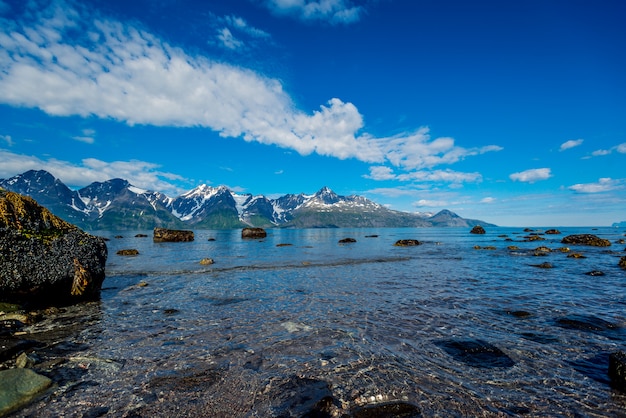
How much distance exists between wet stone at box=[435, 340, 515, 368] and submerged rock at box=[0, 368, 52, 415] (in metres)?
12.5

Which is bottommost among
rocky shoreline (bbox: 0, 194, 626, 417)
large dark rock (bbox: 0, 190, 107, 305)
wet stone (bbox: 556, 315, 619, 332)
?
rocky shoreline (bbox: 0, 194, 626, 417)

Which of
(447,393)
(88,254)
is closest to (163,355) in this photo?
(447,393)

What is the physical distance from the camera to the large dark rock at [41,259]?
1491 centimetres

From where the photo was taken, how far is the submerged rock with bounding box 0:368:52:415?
Answer: 6.88m

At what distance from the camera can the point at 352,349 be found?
10.6 meters

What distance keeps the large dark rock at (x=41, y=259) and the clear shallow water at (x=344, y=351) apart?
6.31ft

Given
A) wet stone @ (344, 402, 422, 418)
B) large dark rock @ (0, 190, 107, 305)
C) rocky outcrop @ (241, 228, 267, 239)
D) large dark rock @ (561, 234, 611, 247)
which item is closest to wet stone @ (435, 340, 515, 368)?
wet stone @ (344, 402, 422, 418)

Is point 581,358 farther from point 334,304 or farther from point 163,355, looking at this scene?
point 163,355

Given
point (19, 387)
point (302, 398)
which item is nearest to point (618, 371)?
point (302, 398)

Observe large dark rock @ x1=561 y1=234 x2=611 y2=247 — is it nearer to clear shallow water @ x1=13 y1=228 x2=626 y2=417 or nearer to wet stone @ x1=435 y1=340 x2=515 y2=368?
clear shallow water @ x1=13 y1=228 x2=626 y2=417

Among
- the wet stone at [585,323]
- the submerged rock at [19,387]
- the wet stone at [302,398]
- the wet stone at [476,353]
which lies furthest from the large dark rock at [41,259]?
the wet stone at [585,323]

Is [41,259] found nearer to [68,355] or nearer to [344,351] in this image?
[68,355]

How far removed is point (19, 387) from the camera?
742cm

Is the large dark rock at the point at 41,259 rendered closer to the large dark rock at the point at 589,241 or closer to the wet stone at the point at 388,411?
the wet stone at the point at 388,411
